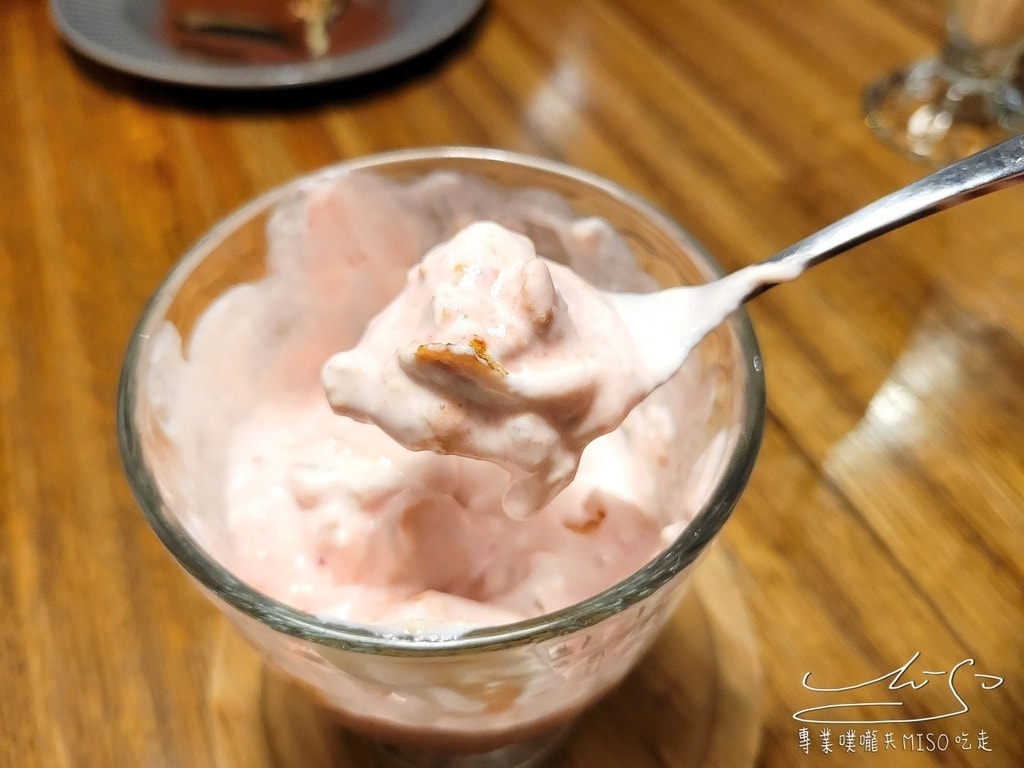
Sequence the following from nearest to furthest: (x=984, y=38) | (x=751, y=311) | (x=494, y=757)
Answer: (x=494, y=757)
(x=751, y=311)
(x=984, y=38)

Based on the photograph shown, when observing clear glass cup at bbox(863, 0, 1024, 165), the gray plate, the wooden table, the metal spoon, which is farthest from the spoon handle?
the gray plate

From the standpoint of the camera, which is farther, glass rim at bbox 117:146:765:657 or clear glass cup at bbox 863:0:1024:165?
clear glass cup at bbox 863:0:1024:165

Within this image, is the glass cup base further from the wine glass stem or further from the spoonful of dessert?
the wine glass stem

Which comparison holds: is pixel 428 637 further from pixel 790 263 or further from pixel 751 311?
pixel 751 311

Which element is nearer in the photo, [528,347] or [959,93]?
[528,347]

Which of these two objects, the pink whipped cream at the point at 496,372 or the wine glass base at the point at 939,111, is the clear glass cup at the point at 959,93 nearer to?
the wine glass base at the point at 939,111
